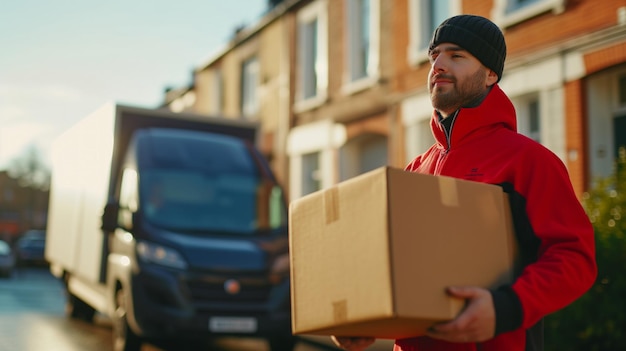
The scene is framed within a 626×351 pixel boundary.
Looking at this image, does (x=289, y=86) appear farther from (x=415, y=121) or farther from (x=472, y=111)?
(x=472, y=111)

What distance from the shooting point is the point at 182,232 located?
8.77 m

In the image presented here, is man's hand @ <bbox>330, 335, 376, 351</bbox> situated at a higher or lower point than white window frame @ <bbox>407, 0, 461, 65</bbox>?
lower

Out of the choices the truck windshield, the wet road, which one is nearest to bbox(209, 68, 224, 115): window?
the wet road

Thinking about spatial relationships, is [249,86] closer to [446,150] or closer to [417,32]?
[417,32]

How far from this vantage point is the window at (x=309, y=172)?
61.5 feet

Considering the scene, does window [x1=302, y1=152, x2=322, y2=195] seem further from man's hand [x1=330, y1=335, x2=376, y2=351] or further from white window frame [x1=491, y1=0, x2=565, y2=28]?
man's hand [x1=330, y1=335, x2=376, y2=351]

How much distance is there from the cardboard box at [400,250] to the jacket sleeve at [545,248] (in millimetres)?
61

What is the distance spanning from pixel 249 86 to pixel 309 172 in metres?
4.98

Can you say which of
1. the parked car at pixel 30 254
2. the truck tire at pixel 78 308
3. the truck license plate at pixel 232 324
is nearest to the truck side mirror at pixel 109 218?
the truck license plate at pixel 232 324

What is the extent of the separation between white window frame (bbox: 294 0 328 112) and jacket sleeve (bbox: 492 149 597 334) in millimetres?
15612

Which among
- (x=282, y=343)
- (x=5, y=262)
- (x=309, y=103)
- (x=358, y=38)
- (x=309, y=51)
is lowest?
(x=282, y=343)

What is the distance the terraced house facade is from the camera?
35.1ft

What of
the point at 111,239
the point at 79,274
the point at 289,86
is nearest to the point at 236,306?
the point at 111,239

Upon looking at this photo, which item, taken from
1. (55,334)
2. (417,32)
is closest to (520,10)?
(417,32)
